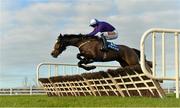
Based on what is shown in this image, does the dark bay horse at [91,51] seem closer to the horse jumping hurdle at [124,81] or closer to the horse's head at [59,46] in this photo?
the horse's head at [59,46]

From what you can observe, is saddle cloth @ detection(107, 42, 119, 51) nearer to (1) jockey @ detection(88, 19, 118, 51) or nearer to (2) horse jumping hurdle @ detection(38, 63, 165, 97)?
(1) jockey @ detection(88, 19, 118, 51)

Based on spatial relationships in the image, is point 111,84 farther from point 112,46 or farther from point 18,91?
point 18,91

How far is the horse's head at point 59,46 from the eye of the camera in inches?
565

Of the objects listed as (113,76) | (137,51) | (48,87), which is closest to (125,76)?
(113,76)

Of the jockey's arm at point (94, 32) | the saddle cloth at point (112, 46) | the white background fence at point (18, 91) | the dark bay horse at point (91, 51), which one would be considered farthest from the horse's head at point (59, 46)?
the white background fence at point (18, 91)

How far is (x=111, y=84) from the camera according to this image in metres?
13.0

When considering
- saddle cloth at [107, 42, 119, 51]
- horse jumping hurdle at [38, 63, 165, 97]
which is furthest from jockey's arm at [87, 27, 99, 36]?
horse jumping hurdle at [38, 63, 165, 97]

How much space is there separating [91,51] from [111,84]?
1.30m

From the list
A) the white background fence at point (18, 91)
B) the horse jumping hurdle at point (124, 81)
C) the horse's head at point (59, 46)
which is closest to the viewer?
the horse jumping hurdle at point (124, 81)

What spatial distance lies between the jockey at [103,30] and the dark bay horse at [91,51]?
0.17 metres

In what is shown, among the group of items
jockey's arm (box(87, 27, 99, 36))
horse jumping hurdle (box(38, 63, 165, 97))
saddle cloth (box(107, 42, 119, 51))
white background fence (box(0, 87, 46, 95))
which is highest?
jockey's arm (box(87, 27, 99, 36))

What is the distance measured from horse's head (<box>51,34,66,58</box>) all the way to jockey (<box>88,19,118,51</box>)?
1.06 metres

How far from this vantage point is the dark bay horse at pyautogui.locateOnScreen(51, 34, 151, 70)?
13.8 meters

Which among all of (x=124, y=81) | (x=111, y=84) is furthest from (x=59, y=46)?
(x=124, y=81)
